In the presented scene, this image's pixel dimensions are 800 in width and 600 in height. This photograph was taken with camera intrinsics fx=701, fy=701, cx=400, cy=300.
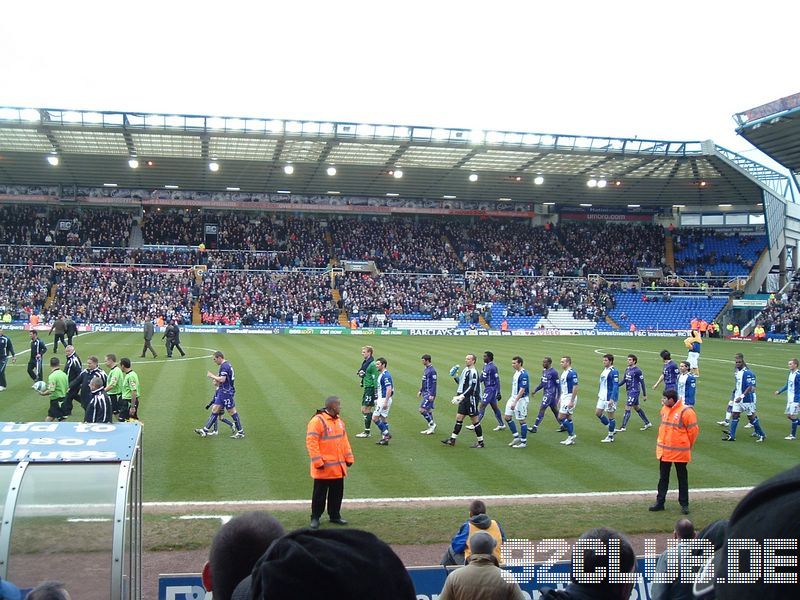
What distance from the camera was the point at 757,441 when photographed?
56.2 ft

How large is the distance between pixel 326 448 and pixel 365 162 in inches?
1846

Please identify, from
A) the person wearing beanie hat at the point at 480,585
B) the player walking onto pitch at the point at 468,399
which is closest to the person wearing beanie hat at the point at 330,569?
the person wearing beanie hat at the point at 480,585

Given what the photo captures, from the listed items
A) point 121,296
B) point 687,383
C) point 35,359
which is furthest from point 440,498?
point 121,296

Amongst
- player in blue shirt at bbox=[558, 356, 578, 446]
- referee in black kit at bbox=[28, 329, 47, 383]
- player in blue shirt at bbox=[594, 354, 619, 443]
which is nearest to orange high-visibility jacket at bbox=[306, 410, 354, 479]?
player in blue shirt at bbox=[558, 356, 578, 446]

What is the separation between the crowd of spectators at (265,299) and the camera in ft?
176

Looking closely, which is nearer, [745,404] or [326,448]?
[326,448]

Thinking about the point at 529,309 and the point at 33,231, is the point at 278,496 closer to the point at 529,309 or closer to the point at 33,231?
the point at 529,309

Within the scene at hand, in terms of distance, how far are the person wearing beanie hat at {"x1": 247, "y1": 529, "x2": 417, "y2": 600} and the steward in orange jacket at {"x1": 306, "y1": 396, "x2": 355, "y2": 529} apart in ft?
28.2

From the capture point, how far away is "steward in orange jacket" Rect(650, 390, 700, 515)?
11484mm

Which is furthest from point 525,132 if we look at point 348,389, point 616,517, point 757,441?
point 616,517

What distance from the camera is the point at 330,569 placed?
1.89 meters

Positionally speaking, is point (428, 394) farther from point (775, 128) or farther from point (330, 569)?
point (775, 128)

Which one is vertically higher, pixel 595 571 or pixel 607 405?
pixel 595 571

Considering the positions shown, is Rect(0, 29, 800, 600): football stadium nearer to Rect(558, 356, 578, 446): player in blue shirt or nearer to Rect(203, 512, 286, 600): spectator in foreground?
Rect(558, 356, 578, 446): player in blue shirt
